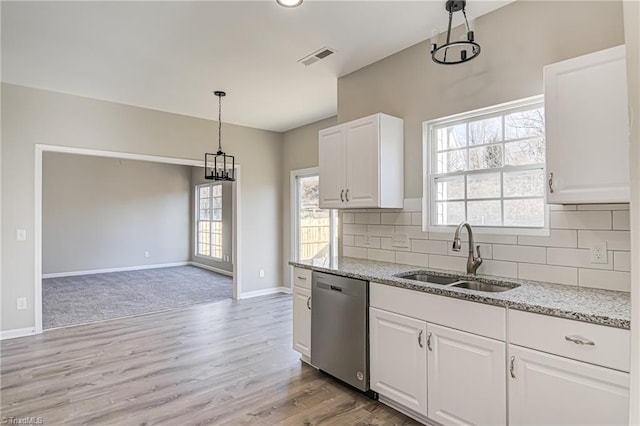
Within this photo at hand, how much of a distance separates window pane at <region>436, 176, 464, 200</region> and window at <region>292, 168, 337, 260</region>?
8.98 ft

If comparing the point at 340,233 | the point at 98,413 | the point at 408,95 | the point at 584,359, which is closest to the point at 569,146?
the point at 584,359

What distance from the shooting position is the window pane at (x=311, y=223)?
5738 millimetres

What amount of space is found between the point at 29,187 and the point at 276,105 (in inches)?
117

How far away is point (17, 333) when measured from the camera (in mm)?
3928

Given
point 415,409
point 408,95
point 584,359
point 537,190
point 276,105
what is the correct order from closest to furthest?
point 584,359 → point 415,409 → point 537,190 → point 408,95 → point 276,105

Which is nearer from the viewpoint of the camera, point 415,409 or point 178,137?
point 415,409

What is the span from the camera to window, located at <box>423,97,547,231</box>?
243cm

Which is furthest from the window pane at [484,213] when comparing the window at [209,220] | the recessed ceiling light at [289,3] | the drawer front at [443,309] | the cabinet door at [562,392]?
the window at [209,220]

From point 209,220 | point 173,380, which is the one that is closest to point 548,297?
point 173,380

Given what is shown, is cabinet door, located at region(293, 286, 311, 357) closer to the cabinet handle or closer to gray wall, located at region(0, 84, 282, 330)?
the cabinet handle

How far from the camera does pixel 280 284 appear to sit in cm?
622

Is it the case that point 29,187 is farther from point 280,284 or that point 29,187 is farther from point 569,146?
point 569,146

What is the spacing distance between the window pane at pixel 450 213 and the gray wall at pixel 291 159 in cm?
289

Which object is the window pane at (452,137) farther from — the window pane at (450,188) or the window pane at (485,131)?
the window pane at (450,188)
